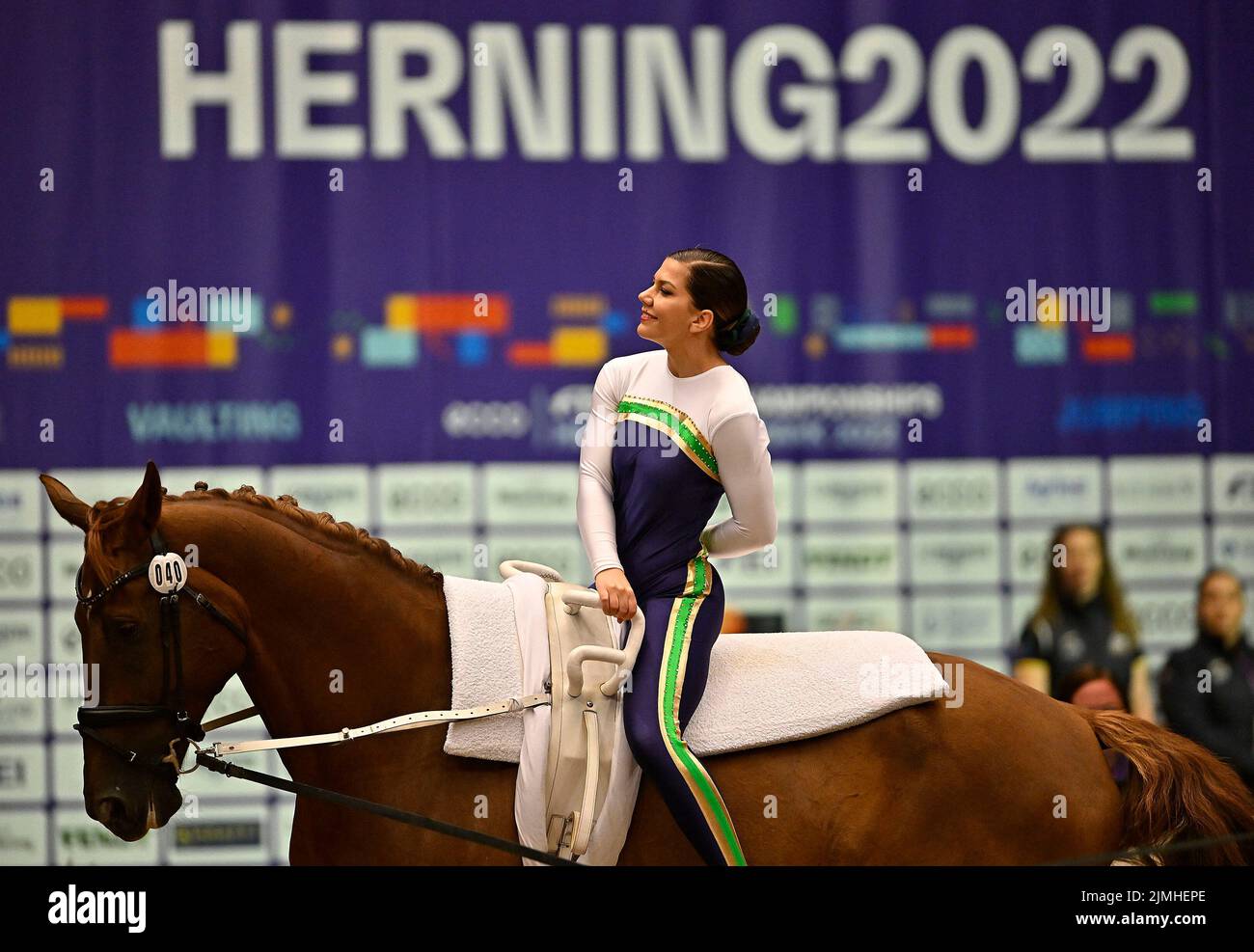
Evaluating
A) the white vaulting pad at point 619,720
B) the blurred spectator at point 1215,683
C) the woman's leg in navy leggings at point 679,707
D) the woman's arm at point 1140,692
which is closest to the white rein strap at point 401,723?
the white vaulting pad at point 619,720

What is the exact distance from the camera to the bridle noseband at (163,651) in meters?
2.31

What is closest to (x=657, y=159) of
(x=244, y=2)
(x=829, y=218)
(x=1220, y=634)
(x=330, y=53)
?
(x=829, y=218)

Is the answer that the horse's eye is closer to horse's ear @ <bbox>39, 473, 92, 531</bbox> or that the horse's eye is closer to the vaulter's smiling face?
horse's ear @ <bbox>39, 473, 92, 531</bbox>

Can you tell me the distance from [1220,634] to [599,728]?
2.89 m

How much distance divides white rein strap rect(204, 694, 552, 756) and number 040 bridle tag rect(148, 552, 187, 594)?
0.30 meters

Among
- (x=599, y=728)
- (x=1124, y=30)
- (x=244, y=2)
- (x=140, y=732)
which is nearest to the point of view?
(x=140, y=732)

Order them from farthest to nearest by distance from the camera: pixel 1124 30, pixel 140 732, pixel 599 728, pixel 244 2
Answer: pixel 1124 30 < pixel 244 2 < pixel 599 728 < pixel 140 732

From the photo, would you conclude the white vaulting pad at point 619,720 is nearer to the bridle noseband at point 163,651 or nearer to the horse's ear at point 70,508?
the bridle noseband at point 163,651

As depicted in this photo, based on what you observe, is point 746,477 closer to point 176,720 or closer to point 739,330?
point 739,330

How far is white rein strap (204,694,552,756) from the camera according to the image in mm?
2396

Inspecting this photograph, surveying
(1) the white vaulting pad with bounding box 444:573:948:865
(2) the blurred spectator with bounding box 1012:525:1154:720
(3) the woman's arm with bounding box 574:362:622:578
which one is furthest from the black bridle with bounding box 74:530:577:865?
(2) the blurred spectator with bounding box 1012:525:1154:720

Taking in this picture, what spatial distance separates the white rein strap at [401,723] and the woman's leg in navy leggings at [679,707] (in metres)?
0.20

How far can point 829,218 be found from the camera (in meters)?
4.45

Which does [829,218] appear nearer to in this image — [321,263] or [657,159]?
[657,159]
